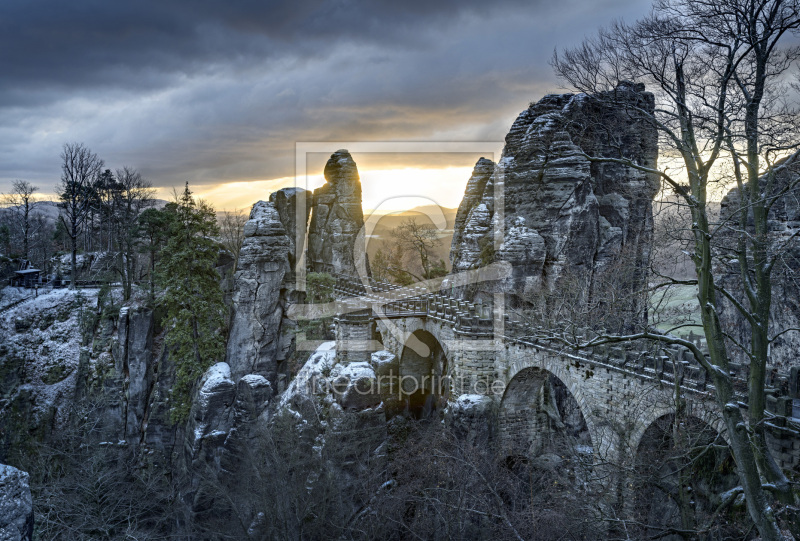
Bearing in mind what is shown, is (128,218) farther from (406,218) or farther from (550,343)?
(550,343)

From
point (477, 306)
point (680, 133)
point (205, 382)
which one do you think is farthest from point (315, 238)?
point (680, 133)

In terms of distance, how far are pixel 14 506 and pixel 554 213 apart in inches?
1117

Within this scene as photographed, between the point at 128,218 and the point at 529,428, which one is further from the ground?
the point at 128,218

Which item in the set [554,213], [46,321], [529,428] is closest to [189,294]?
[46,321]

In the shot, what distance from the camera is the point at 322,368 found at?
74.5ft

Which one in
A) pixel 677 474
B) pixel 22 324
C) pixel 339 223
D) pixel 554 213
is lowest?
pixel 677 474

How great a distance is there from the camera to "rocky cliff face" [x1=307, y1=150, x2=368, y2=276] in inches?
1395

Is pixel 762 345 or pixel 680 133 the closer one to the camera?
pixel 762 345

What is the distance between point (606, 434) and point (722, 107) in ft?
35.3

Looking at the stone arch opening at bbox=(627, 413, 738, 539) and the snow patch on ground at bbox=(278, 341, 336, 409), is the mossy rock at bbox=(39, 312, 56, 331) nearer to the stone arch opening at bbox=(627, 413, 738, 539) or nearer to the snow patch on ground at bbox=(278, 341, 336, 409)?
the snow patch on ground at bbox=(278, 341, 336, 409)

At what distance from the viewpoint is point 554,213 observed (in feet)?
93.5

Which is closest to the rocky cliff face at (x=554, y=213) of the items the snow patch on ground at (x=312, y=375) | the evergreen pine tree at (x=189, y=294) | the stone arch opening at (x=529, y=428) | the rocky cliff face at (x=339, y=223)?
the stone arch opening at (x=529, y=428)

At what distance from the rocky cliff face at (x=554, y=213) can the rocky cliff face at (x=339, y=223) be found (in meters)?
7.50

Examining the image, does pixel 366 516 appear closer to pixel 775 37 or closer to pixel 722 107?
pixel 722 107
